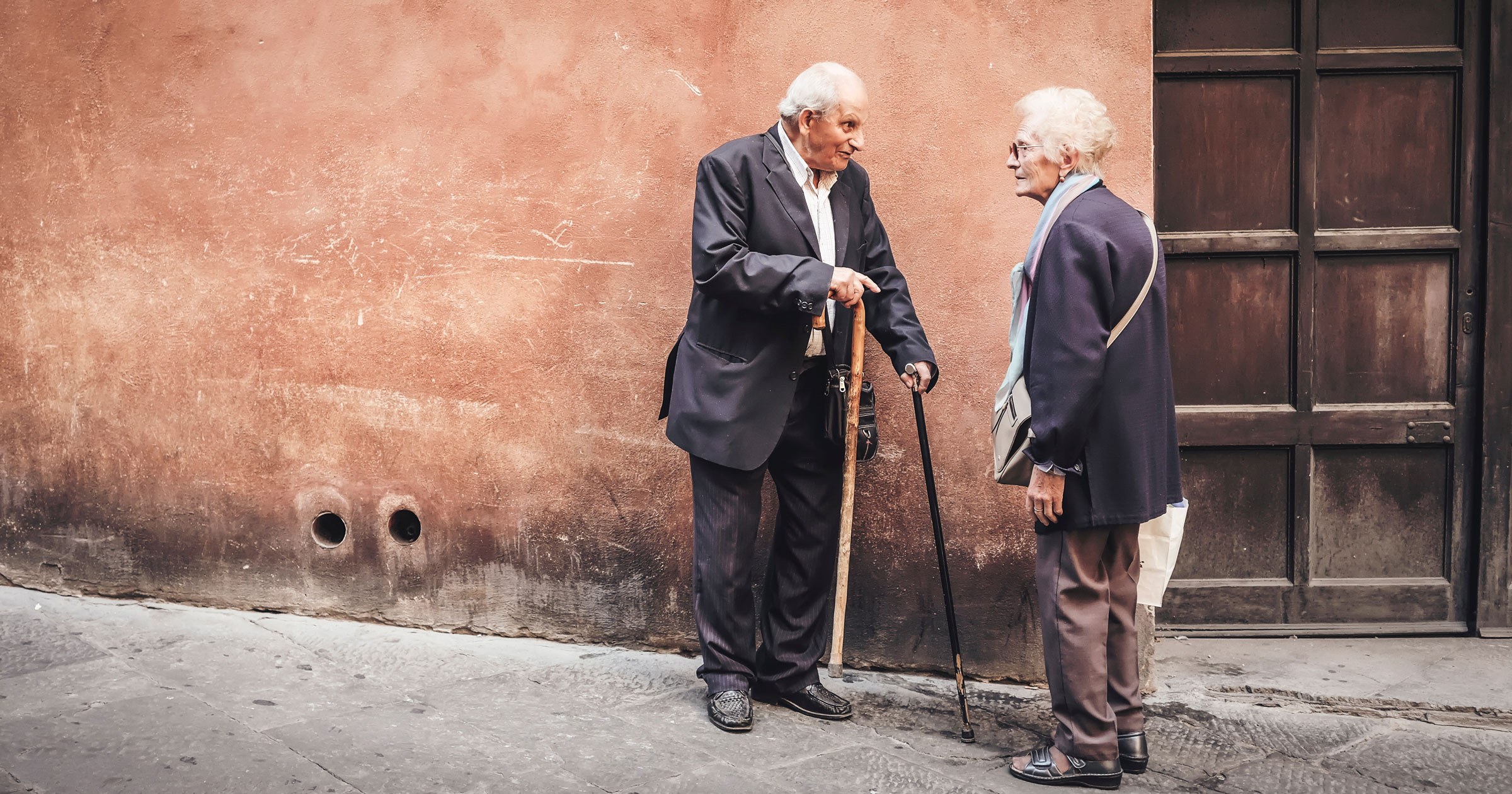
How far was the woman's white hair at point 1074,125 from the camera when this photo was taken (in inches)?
108

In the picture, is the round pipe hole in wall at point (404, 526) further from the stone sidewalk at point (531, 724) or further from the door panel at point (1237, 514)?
the door panel at point (1237, 514)

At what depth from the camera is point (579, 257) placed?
363cm

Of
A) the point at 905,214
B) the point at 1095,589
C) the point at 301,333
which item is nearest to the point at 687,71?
the point at 905,214

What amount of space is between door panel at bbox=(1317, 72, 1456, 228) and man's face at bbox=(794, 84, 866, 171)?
5.59 ft

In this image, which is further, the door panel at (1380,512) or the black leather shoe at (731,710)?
the door panel at (1380,512)

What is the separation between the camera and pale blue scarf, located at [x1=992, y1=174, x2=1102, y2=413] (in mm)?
2734

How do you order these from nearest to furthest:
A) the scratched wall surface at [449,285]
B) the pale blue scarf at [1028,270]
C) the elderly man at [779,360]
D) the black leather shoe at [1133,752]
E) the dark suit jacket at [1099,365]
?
the dark suit jacket at [1099,365] < the pale blue scarf at [1028,270] < the black leather shoe at [1133,752] < the elderly man at [779,360] < the scratched wall surface at [449,285]

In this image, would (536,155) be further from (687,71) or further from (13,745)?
(13,745)

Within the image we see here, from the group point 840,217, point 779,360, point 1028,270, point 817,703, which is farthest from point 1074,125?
point 817,703

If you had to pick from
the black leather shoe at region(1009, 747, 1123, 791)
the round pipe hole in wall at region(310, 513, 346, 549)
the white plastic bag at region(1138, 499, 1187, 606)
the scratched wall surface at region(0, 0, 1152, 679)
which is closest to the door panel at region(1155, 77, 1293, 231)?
the scratched wall surface at region(0, 0, 1152, 679)

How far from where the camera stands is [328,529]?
3.85 m

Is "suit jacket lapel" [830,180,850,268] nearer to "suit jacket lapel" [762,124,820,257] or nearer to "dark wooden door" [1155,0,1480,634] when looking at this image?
"suit jacket lapel" [762,124,820,257]

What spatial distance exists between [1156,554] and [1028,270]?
80 centimetres

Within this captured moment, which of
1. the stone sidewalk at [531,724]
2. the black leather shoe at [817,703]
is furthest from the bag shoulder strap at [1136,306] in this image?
the black leather shoe at [817,703]
